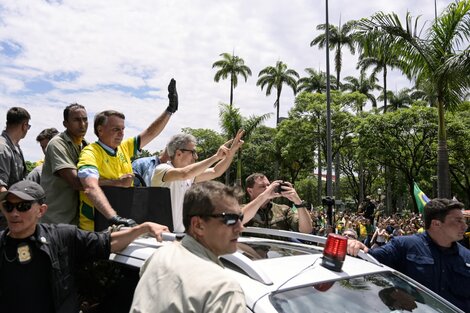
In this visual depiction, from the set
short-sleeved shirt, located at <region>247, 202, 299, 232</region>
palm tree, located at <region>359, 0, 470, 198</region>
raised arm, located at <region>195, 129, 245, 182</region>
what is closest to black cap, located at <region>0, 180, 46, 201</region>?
raised arm, located at <region>195, 129, 245, 182</region>

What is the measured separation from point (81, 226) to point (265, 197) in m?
1.45

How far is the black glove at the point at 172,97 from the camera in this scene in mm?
4348

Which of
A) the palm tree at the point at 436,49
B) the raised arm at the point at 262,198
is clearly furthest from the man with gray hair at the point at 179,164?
the palm tree at the point at 436,49

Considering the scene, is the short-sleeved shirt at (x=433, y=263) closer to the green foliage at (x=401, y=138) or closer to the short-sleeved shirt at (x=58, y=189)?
the short-sleeved shirt at (x=58, y=189)

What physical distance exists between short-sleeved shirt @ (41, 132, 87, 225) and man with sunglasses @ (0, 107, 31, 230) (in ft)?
2.39

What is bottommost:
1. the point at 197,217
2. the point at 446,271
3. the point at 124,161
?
the point at 446,271

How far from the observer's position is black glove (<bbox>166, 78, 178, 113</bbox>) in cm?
435

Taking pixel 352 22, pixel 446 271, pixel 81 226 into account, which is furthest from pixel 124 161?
pixel 352 22

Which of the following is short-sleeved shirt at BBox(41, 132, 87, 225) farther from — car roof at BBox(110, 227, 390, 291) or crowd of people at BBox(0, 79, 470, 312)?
car roof at BBox(110, 227, 390, 291)

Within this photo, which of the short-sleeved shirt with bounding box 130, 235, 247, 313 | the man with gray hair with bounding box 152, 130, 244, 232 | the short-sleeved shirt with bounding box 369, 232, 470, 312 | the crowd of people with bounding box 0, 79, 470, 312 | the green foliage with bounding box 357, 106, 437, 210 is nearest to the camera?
the short-sleeved shirt with bounding box 130, 235, 247, 313

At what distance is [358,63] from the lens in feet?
139

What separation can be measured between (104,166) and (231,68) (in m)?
42.1

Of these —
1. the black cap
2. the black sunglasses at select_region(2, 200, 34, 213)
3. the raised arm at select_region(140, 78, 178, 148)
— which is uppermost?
the raised arm at select_region(140, 78, 178, 148)

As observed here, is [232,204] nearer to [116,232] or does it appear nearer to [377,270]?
[116,232]
